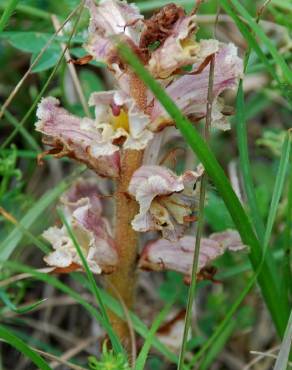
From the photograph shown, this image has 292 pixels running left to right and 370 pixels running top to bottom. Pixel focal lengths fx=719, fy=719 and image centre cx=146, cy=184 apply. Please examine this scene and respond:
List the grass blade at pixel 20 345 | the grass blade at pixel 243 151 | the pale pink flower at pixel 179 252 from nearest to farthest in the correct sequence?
1. the grass blade at pixel 20 345
2. the grass blade at pixel 243 151
3. the pale pink flower at pixel 179 252

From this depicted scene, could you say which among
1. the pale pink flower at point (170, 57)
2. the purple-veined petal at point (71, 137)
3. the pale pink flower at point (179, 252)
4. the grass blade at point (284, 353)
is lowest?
the grass blade at point (284, 353)

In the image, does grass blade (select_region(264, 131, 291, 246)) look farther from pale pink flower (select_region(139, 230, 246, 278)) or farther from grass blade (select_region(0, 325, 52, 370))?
grass blade (select_region(0, 325, 52, 370))

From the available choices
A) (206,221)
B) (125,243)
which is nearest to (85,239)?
(125,243)

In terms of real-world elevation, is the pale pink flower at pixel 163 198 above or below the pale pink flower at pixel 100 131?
below

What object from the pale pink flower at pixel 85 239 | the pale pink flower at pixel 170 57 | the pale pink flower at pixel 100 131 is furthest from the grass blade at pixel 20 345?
the pale pink flower at pixel 170 57

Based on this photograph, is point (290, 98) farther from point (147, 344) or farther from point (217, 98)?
point (147, 344)

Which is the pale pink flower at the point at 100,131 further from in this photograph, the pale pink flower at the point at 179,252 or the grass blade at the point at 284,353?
the grass blade at the point at 284,353

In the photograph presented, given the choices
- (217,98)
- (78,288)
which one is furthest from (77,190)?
(78,288)
